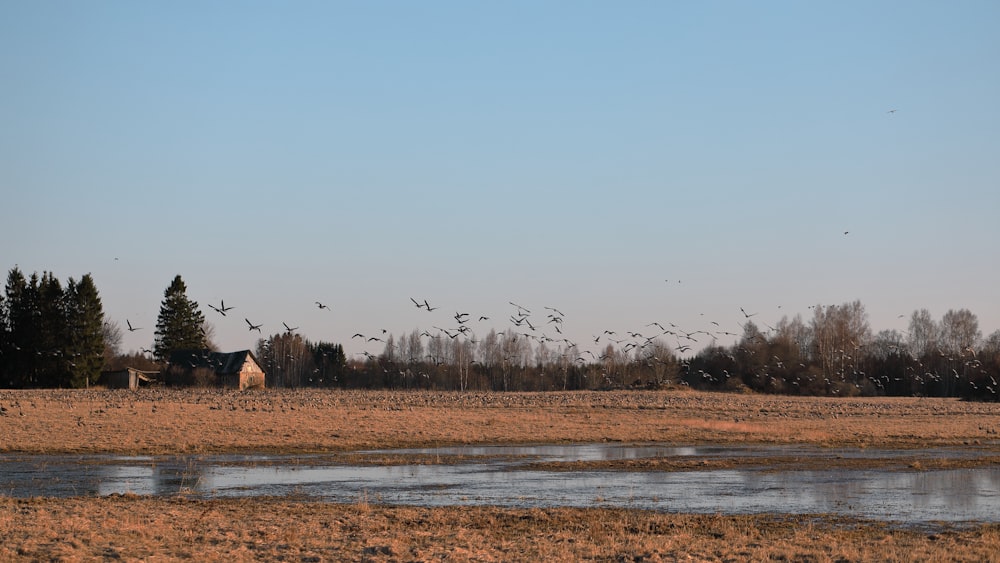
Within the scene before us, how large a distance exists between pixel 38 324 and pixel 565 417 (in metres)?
58.1

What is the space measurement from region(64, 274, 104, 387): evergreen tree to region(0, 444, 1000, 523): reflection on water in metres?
60.9

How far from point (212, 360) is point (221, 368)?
2225mm

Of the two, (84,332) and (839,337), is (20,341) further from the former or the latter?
(839,337)

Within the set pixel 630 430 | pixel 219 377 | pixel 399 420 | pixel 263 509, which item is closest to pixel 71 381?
pixel 219 377

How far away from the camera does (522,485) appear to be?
2777cm

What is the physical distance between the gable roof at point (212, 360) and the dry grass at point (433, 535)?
83.7 m

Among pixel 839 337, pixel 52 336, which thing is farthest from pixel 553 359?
pixel 52 336

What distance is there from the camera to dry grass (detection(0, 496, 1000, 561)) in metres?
15.7

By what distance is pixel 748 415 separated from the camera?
65500mm

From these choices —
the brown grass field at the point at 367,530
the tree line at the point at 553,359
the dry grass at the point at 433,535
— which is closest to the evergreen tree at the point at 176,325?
the tree line at the point at 553,359

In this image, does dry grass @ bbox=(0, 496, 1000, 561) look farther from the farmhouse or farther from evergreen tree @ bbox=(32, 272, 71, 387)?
the farmhouse

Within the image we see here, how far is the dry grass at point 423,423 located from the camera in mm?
41938

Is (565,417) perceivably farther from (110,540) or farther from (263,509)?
(110,540)

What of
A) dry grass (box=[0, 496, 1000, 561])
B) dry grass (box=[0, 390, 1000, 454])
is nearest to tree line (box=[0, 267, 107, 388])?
dry grass (box=[0, 390, 1000, 454])
